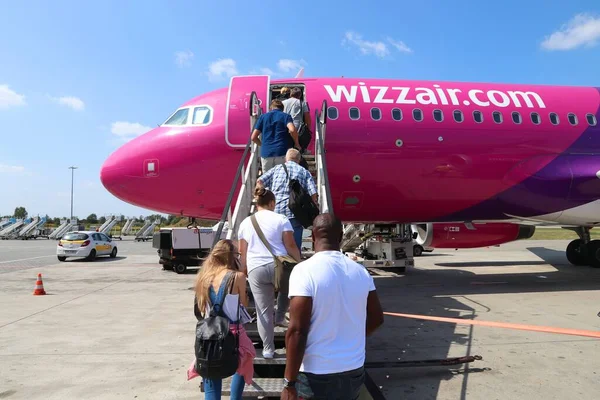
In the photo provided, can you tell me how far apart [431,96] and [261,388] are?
28.2 feet

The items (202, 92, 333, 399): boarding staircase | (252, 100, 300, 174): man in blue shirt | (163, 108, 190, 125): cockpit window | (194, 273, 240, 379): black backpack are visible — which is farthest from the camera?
(163, 108, 190, 125): cockpit window

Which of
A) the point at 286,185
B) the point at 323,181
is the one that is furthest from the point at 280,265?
→ the point at 323,181

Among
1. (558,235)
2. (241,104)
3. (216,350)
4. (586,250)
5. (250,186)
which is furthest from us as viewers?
(558,235)

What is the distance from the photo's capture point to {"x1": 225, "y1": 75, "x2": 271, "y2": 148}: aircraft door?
30.7 ft

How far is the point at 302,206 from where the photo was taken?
4.96 meters

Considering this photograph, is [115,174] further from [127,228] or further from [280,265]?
[127,228]

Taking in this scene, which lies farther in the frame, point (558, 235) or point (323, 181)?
point (558, 235)

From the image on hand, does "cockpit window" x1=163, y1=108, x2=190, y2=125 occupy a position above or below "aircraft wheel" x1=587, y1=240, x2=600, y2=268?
above

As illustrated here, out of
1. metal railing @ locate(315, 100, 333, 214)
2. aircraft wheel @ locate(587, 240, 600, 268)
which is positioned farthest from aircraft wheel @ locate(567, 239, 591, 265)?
metal railing @ locate(315, 100, 333, 214)

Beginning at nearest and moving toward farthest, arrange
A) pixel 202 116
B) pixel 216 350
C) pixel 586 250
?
pixel 216 350
pixel 202 116
pixel 586 250

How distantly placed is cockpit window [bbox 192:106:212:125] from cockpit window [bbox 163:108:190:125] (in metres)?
0.23

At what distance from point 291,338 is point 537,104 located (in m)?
10.9

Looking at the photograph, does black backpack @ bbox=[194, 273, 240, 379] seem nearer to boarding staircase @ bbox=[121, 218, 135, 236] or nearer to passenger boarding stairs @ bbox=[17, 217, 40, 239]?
passenger boarding stairs @ bbox=[17, 217, 40, 239]

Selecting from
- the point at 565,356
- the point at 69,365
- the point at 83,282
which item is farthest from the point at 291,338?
the point at 83,282
